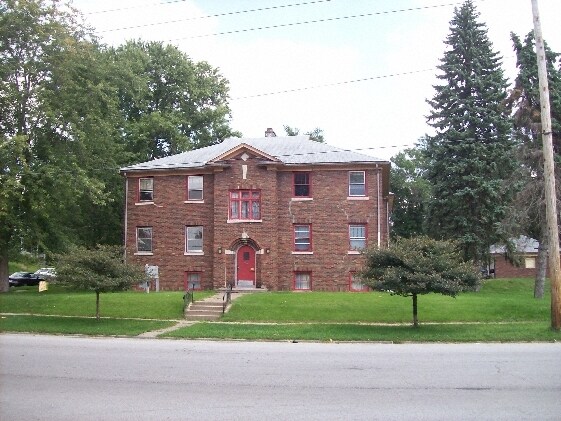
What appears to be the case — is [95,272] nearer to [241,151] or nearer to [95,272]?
[95,272]

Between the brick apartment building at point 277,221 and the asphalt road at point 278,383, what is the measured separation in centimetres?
1698

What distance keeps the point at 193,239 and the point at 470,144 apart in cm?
1691

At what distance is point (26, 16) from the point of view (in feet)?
102

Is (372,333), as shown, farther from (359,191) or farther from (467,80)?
(467,80)

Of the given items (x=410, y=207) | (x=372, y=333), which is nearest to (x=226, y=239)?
(x=372, y=333)

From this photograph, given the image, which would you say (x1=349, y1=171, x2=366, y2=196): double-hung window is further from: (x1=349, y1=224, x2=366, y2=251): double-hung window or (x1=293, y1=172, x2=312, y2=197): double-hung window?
(x1=293, y1=172, x2=312, y2=197): double-hung window

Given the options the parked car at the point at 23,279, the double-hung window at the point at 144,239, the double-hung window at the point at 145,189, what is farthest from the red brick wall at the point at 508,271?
the parked car at the point at 23,279

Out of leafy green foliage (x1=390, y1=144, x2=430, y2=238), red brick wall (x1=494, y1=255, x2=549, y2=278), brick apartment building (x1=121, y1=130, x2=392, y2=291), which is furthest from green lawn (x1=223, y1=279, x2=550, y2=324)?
red brick wall (x1=494, y1=255, x2=549, y2=278)

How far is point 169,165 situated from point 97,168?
16.9ft

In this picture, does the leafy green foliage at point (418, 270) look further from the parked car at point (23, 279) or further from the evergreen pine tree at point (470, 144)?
the parked car at point (23, 279)

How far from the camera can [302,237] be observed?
1302 inches

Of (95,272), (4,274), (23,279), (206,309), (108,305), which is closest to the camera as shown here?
(95,272)

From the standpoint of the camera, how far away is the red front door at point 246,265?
1281 inches

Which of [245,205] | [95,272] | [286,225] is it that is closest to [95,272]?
[95,272]
